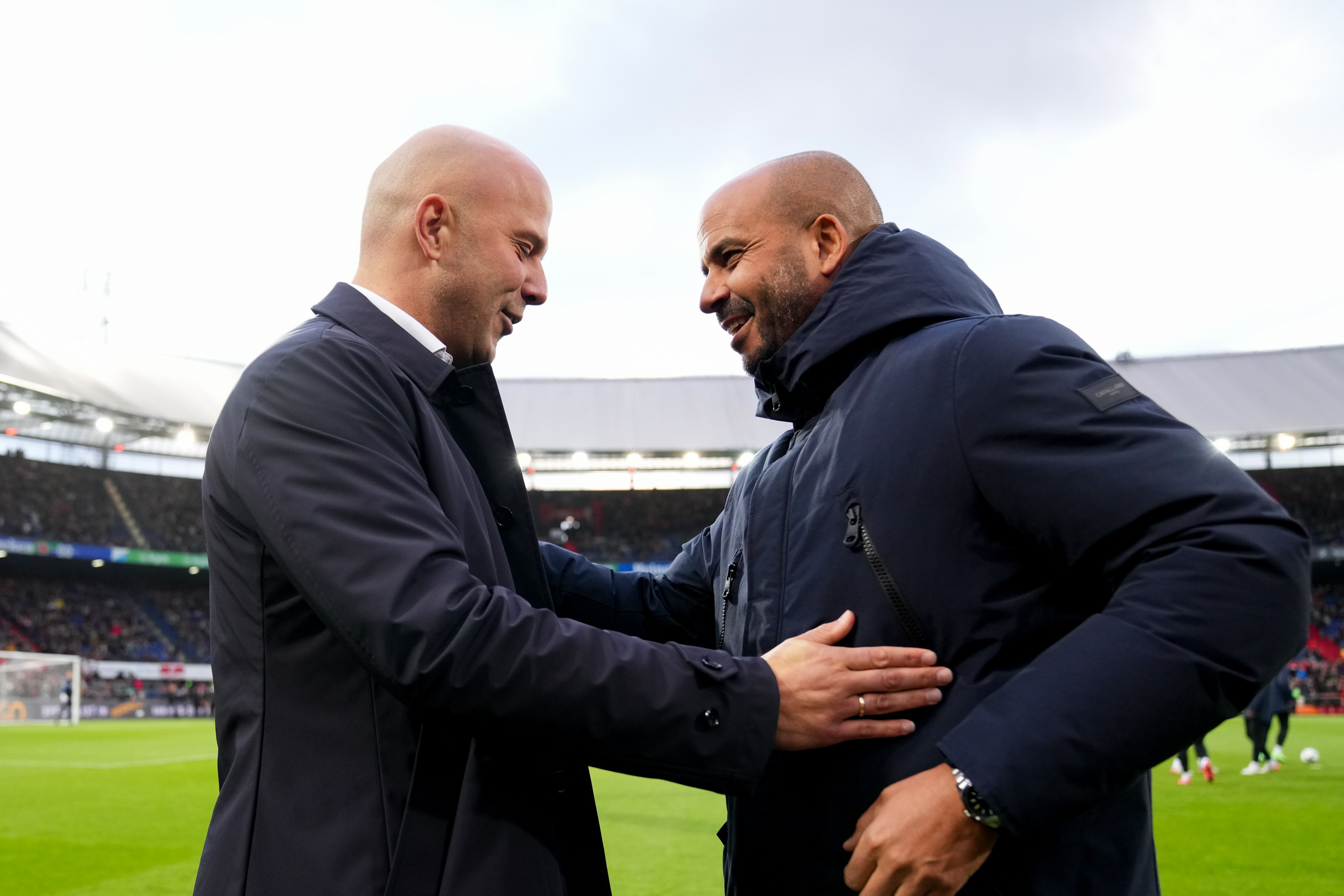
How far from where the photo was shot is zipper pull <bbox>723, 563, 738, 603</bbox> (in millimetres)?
2494

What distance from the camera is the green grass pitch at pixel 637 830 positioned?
7.02 meters

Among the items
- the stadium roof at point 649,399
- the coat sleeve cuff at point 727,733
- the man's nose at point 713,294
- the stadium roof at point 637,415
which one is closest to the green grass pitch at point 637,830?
the man's nose at point 713,294

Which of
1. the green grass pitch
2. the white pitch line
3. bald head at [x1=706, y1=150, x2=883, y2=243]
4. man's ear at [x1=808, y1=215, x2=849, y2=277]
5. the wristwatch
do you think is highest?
bald head at [x1=706, y1=150, x2=883, y2=243]

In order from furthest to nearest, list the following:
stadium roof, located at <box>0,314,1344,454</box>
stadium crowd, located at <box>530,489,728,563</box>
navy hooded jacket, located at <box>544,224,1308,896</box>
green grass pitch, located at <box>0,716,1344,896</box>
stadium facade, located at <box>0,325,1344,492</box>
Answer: stadium crowd, located at <box>530,489,728,563</box>, stadium facade, located at <box>0,325,1344,492</box>, stadium roof, located at <box>0,314,1344,454</box>, green grass pitch, located at <box>0,716,1344,896</box>, navy hooded jacket, located at <box>544,224,1308,896</box>

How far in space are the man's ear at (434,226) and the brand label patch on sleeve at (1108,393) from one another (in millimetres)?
1561

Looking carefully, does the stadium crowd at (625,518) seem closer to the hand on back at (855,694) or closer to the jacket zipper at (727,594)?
the jacket zipper at (727,594)

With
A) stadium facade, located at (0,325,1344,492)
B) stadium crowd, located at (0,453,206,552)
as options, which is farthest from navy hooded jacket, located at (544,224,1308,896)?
stadium crowd, located at (0,453,206,552)

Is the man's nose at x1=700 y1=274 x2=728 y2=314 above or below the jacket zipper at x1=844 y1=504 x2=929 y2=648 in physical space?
above

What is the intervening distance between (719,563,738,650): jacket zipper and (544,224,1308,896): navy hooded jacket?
0.05 ft

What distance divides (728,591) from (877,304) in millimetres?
812

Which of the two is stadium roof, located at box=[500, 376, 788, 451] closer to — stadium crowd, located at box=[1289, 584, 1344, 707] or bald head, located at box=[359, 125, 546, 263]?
stadium crowd, located at box=[1289, 584, 1344, 707]

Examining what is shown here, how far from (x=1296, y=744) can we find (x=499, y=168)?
22073 millimetres

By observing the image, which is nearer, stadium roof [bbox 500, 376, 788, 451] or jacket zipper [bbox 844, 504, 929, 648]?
jacket zipper [bbox 844, 504, 929, 648]

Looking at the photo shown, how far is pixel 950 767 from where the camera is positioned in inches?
70.2
